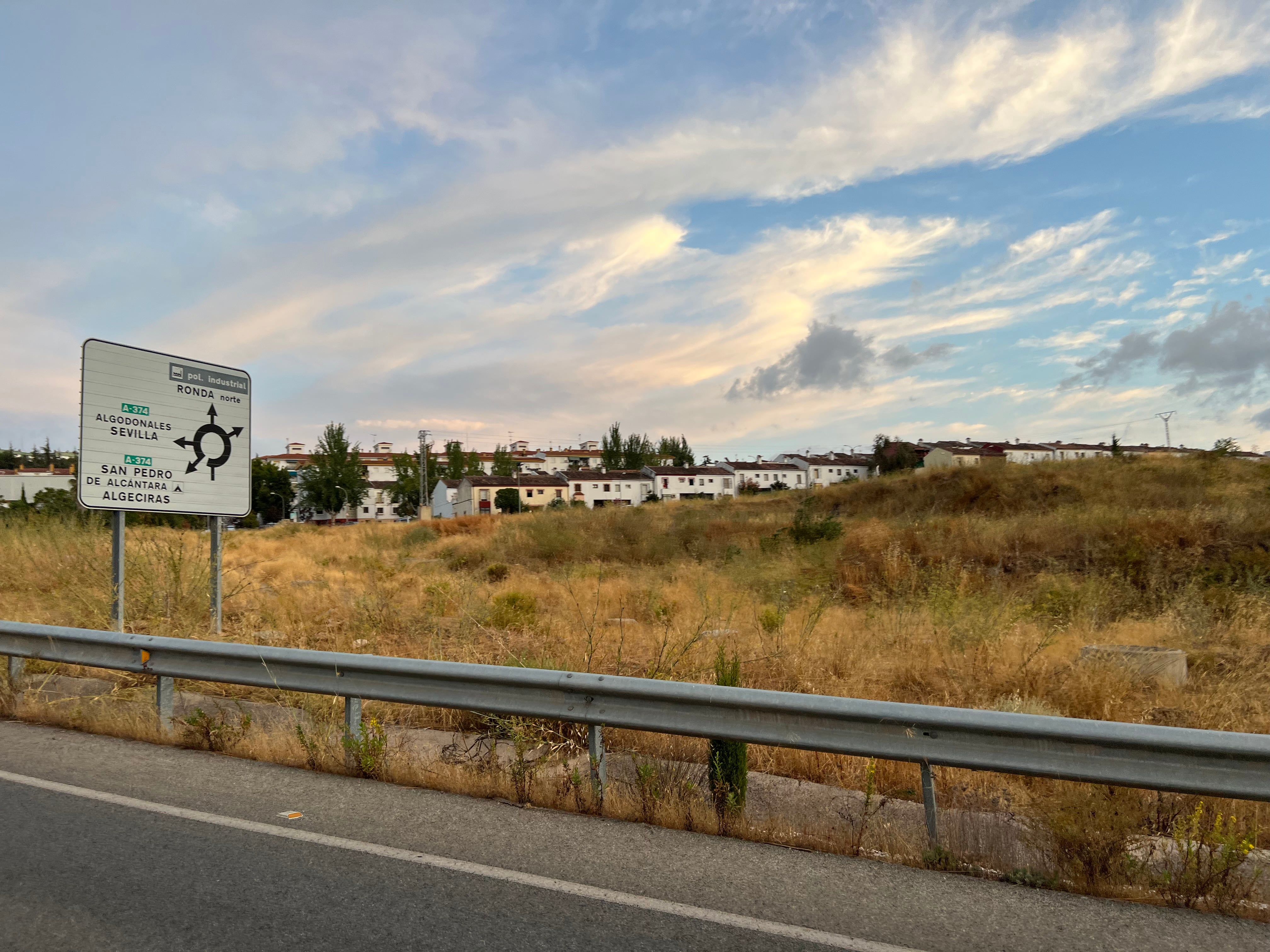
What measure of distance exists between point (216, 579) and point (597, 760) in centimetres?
705

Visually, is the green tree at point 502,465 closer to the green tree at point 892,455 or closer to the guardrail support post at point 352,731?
the green tree at point 892,455

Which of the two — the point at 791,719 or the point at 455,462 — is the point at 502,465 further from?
the point at 791,719

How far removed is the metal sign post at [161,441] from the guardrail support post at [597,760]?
→ 6.32 meters

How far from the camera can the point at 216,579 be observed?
10250 millimetres

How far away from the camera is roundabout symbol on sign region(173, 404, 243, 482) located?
10523 mm

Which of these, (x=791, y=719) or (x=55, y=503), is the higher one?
(x=55, y=503)

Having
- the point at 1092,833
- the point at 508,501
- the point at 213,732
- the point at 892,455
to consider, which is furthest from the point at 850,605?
the point at 508,501

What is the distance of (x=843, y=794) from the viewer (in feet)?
17.5

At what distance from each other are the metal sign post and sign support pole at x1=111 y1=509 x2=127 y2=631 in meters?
0.01

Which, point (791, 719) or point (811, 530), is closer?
point (791, 719)

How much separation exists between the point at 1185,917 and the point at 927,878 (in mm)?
1056

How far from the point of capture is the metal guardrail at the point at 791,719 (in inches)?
155

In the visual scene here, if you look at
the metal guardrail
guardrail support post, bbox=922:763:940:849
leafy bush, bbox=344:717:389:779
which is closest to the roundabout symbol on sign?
the metal guardrail

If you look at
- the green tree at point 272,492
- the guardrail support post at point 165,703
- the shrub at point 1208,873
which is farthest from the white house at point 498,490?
the shrub at point 1208,873
